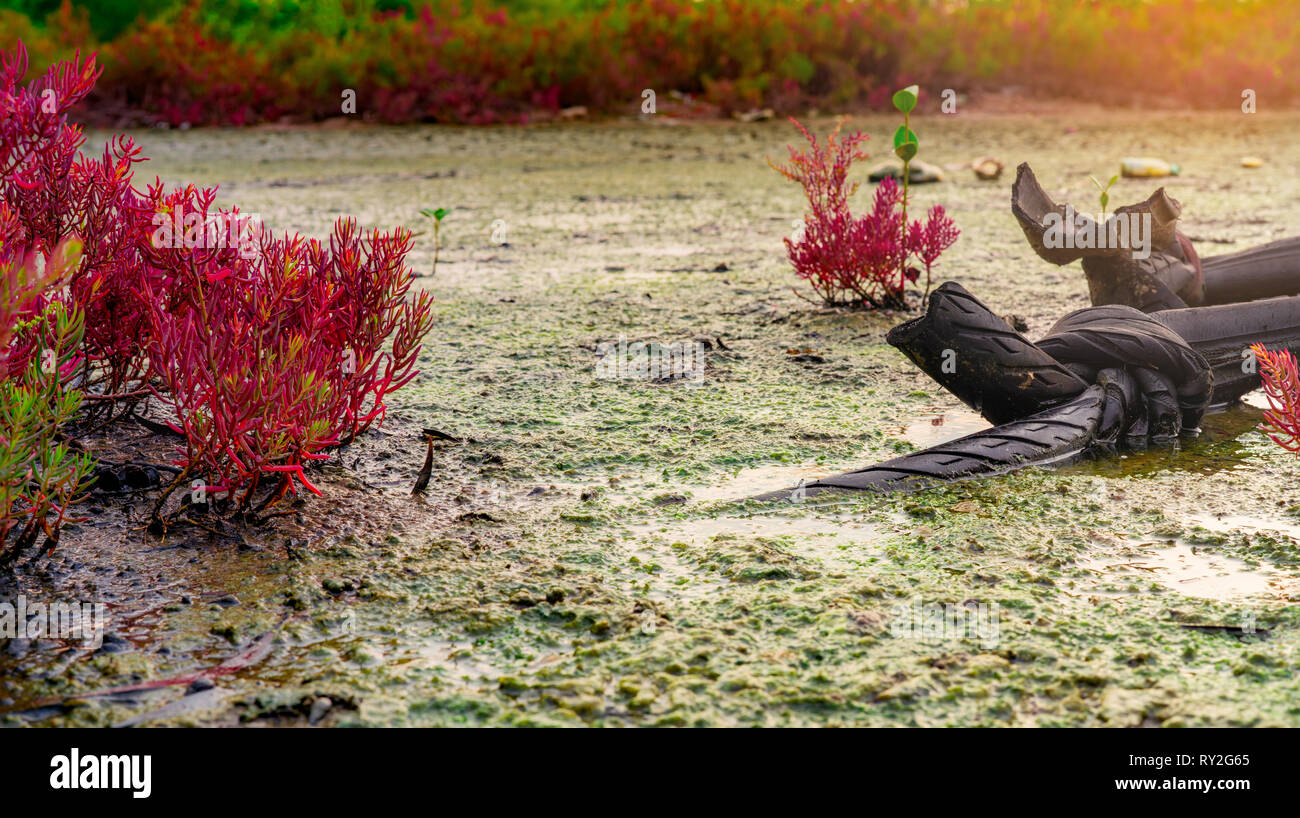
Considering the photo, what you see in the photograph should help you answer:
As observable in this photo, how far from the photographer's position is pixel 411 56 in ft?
52.5

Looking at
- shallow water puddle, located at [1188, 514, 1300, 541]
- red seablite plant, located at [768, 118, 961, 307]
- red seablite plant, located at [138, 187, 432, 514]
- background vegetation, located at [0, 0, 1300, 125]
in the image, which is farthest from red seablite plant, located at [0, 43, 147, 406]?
background vegetation, located at [0, 0, 1300, 125]

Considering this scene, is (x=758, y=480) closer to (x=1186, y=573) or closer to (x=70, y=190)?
(x=1186, y=573)

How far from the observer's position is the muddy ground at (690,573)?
2363mm

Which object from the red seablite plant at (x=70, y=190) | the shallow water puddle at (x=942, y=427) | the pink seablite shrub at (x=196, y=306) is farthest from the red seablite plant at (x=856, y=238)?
the red seablite plant at (x=70, y=190)

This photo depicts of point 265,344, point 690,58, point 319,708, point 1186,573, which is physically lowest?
point 319,708

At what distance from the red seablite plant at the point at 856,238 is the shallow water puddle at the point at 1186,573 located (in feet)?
9.24

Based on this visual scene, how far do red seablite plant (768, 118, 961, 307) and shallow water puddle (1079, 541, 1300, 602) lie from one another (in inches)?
111

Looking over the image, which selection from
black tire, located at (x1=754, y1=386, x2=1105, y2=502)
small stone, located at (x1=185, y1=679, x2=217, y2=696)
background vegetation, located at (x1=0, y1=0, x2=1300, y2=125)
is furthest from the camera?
background vegetation, located at (x1=0, y1=0, x2=1300, y2=125)

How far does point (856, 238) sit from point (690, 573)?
319cm

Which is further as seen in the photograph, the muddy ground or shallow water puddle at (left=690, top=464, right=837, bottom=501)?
shallow water puddle at (left=690, top=464, right=837, bottom=501)

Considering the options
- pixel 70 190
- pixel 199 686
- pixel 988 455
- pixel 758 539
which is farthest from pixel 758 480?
pixel 70 190

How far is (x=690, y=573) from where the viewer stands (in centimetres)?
298

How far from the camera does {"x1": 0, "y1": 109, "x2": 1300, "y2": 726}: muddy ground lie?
236 centimetres

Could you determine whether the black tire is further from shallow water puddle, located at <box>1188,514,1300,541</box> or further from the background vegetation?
the background vegetation
